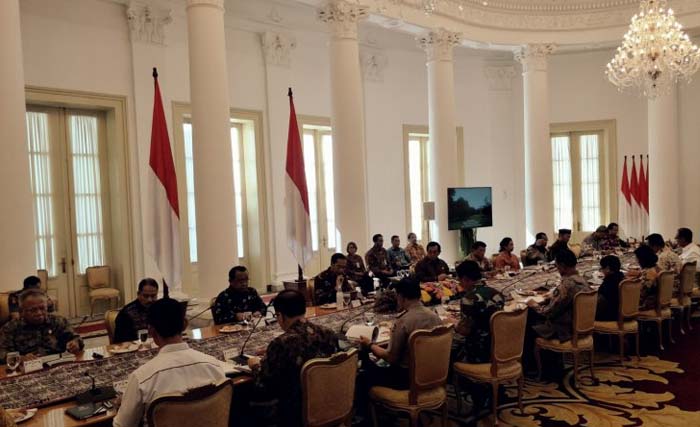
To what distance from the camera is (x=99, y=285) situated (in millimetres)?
9477

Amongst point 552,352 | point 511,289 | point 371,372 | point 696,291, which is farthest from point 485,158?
point 371,372

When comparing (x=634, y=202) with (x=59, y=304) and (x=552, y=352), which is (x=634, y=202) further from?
(x=59, y=304)

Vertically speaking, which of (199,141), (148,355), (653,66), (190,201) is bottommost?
(148,355)

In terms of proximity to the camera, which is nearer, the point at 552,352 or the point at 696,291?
the point at 552,352

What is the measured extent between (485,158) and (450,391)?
1084cm

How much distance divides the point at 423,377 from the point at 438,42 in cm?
897

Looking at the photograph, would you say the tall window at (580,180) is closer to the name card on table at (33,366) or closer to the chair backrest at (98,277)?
the chair backrest at (98,277)

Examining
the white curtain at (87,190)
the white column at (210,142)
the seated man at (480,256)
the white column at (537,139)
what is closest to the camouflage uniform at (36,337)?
the white column at (210,142)

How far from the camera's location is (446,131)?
11812mm

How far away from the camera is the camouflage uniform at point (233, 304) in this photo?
19.1ft

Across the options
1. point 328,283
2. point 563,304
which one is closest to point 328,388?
point 563,304

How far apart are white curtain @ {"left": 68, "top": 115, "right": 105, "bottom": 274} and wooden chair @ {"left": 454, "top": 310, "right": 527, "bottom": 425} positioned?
713 cm

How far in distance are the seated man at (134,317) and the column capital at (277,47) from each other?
7366mm

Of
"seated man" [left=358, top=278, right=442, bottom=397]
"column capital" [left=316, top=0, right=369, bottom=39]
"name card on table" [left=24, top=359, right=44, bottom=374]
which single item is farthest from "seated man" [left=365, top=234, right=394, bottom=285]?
"name card on table" [left=24, top=359, right=44, bottom=374]
